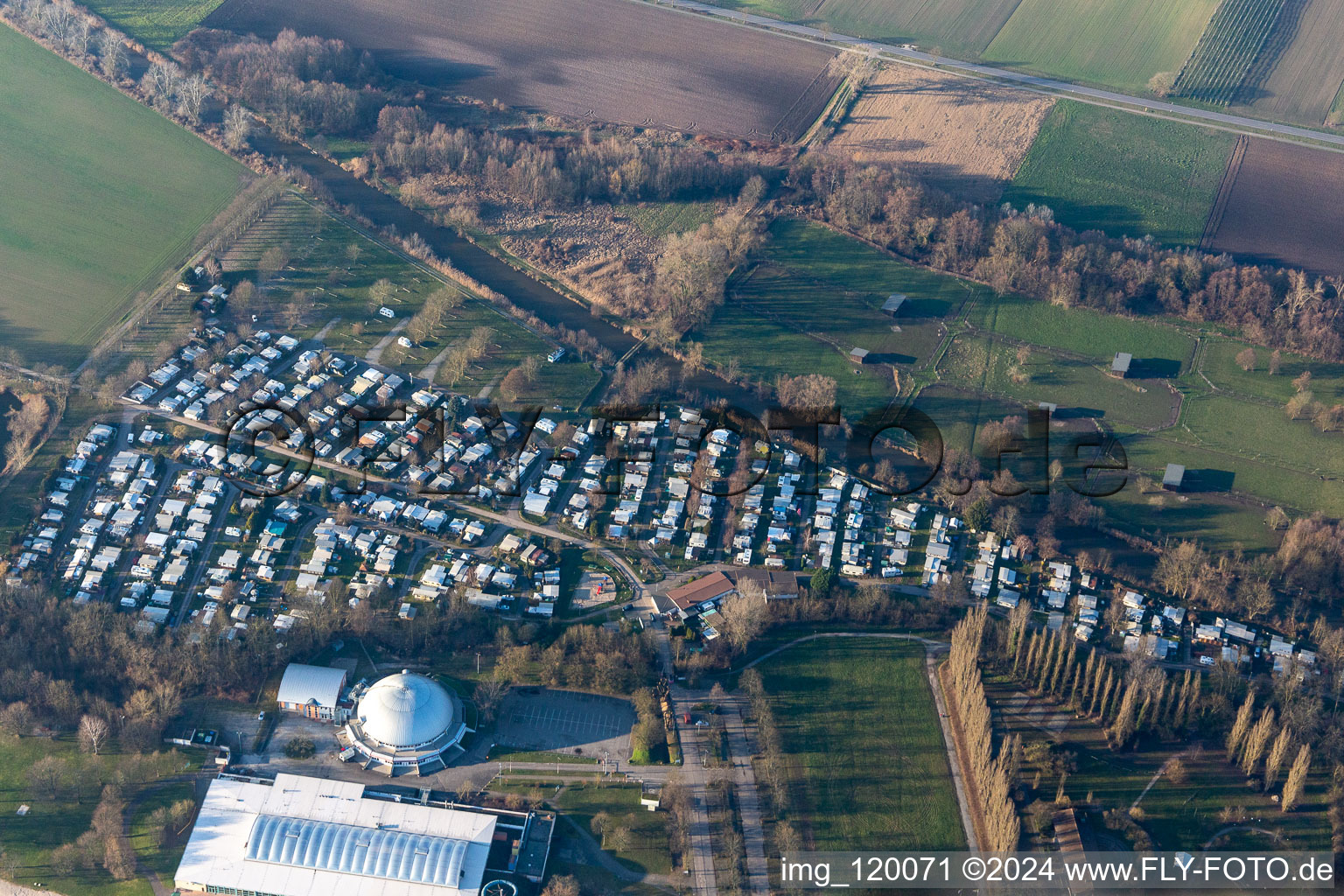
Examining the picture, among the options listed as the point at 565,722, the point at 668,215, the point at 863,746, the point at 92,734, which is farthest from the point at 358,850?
the point at 668,215

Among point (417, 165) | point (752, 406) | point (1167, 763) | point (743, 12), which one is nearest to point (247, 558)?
point (752, 406)

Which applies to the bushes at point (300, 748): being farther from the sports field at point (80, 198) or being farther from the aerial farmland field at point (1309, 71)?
the aerial farmland field at point (1309, 71)

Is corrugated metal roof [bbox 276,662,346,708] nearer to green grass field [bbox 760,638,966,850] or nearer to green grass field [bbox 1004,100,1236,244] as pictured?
green grass field [bbox 760,638,966,850]

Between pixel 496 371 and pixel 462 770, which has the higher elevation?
pixel 496 371

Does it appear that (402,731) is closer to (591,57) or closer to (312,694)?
(312,694)

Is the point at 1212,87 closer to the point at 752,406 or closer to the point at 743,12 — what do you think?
the point at 743,12

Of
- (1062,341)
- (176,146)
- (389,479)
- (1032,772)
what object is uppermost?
(176,146)

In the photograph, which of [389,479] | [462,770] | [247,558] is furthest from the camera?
[389,479]
